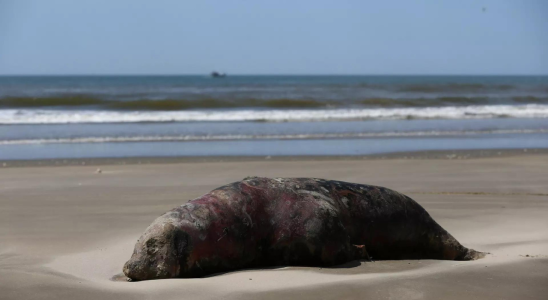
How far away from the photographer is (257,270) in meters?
4.51

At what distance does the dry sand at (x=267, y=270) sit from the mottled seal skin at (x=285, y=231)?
13cm

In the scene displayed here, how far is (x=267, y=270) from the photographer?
4.51m

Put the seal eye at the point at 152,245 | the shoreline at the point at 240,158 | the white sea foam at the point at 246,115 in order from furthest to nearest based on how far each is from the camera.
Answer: the white sea foam at the point at 246,115 → the shoreline at the point at 240,158 → the seal eye at the point at 152,245

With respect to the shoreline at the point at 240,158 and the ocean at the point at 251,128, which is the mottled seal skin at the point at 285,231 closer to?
the shoreline at the point at 240,158

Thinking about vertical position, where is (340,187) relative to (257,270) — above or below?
above

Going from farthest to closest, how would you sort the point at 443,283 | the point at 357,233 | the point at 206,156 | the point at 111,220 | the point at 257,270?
1. the point at 206,156
2. the point at 111,220
3. the point at 357,233
4. the point at 257,270
5. the point at 443,283

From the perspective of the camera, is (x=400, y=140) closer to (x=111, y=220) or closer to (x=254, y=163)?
(x=254, y=163)

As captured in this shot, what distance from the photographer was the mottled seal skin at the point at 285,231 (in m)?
4.27

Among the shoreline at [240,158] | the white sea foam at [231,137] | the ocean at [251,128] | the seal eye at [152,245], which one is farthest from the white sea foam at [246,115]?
the seal eye at [152,245]

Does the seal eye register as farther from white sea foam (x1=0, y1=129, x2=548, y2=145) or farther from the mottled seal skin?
white sea foam (x1=0, y1=129, x2=548, y2=145)

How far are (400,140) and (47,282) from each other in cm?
1356

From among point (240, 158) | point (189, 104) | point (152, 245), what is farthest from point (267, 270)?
point (189, 104)

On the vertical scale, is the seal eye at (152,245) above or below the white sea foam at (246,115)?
above

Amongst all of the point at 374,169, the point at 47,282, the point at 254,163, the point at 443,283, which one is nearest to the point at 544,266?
the point at 443,283
